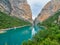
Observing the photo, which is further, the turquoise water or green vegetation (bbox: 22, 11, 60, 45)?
the turquoise water

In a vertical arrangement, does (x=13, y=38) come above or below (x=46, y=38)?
below

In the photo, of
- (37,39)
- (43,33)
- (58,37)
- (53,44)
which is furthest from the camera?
(43,33)

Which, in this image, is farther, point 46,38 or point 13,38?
point 13,38

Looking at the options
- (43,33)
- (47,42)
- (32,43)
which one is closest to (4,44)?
(43,33)

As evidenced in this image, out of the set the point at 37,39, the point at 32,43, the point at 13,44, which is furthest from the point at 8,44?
the point at 32,43

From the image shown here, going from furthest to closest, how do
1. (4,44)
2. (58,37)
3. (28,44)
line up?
(4,44) → (58,37) → (28,44)

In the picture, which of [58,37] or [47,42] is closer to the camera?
[47,42]

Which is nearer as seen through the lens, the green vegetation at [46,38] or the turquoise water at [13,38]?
the green vegetation at [46,38]

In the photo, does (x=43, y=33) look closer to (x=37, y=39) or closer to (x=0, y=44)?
(x=37, y=39)

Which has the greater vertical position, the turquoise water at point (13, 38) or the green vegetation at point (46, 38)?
the green vegetation at point (46, 38)

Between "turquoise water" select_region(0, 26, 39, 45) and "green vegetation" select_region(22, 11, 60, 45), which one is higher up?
"green vegetation" select_region(22, 11, 60, 45)
